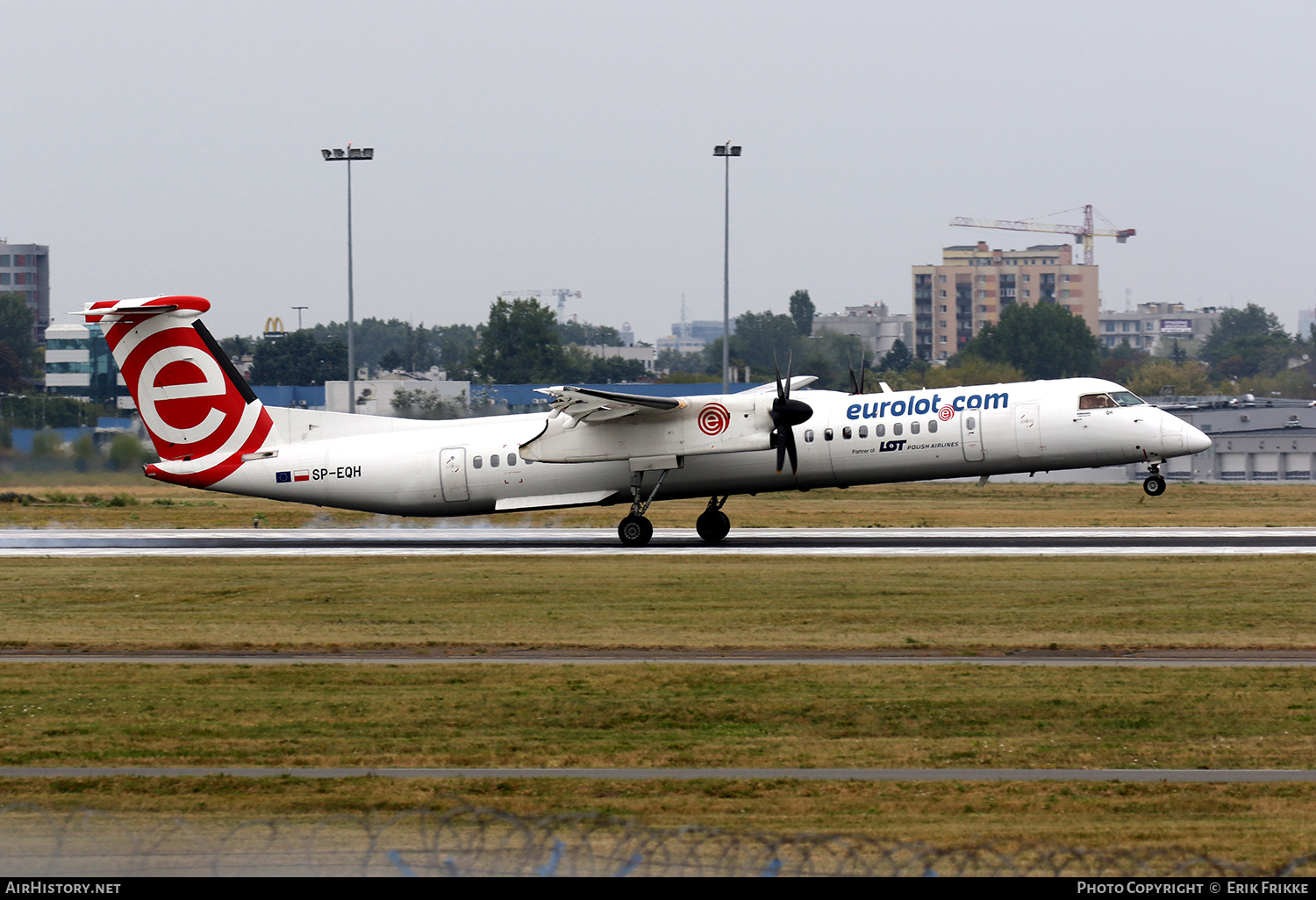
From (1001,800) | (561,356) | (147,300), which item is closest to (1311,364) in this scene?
(561,356)

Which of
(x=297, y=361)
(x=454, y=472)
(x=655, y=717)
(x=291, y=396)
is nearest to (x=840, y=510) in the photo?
(x=454, y=472)

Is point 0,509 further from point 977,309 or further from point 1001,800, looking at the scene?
point 977,309

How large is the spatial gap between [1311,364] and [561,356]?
9041 cm

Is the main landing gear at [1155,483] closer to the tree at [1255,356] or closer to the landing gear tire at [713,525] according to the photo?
the landing gear tire at [713,525]

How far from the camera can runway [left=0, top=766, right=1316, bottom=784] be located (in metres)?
11.3

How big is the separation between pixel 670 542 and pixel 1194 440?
13.3 m

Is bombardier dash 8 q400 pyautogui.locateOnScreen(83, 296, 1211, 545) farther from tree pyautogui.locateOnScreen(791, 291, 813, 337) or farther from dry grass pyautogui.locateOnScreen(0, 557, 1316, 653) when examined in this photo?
tree pyautogui.locateOnScreen(791, 291, 813, 337)

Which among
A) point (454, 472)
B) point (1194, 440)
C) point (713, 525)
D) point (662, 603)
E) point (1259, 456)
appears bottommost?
point (662, 603)

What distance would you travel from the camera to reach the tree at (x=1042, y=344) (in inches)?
4616

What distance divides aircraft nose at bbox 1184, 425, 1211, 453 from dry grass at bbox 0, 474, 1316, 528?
8.67 m

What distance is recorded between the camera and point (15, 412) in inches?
1873

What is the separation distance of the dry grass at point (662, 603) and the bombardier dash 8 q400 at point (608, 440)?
9.18 ft

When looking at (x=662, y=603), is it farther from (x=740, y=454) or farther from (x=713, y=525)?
(x=713, y=525)

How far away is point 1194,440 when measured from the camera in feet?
100
